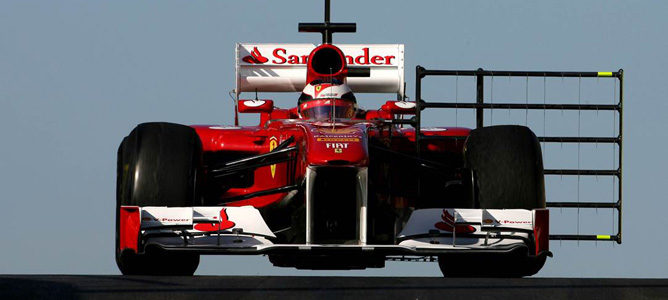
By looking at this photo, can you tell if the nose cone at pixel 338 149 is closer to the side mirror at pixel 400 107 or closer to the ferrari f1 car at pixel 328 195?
the ferrari f1 car at pixel 328 195

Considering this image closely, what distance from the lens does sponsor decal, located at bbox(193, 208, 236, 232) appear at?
1123 cm

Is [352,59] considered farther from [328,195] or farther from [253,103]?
[328,195]

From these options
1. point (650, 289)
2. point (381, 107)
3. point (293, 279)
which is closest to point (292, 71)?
point (381, 107)

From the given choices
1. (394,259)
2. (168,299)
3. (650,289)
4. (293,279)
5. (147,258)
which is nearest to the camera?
(168,299)

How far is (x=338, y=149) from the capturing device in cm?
1128

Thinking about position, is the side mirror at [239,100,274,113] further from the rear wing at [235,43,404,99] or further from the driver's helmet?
the rear wing at [235,43,404,99]

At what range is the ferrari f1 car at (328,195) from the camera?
36.9 feet

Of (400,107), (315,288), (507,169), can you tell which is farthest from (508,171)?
(315,288)

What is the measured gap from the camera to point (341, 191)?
1141 cm

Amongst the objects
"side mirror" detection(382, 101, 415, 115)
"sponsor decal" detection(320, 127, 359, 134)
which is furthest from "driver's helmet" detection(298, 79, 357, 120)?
"sponsor decal" detection(320, 127, 359, 134)

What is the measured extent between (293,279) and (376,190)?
2870 millimetres

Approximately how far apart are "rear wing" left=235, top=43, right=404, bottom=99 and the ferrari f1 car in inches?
147

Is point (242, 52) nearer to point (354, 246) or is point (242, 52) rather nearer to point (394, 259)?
point (394, 259)

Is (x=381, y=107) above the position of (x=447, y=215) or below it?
above
